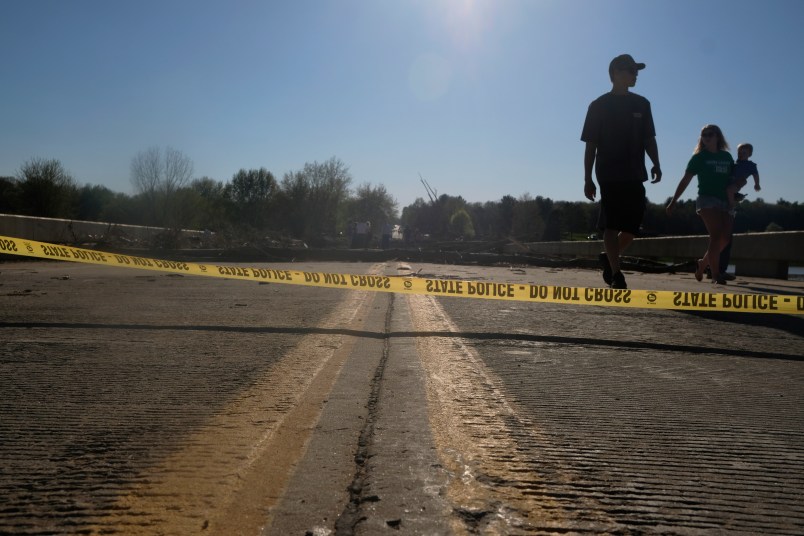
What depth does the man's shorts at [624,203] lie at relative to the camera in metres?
6.55

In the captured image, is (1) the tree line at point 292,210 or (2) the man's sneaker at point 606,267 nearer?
(2) the man's sneaker at point 606,267

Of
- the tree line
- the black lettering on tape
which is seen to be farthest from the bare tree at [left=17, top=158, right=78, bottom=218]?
the black lettering on tape

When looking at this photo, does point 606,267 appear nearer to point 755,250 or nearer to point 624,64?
point 624,64

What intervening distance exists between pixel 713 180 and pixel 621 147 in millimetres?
3321

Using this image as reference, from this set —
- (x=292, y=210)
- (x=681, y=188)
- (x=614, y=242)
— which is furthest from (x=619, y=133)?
(x=292, y=210)

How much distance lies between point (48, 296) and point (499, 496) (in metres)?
6.38

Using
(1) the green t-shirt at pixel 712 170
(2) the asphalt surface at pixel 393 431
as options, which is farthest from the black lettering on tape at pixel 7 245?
(1) the green t-shirt at pixel 712 170

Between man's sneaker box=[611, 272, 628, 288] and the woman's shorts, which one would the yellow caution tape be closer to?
man's sneaker box=[611, 272, 628, 288]

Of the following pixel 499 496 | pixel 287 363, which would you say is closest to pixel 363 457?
pixel 499 496

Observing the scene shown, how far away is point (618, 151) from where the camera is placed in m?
6.46

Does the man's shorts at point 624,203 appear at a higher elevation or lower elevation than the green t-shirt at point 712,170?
lower

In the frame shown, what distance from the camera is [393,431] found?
2266 mm

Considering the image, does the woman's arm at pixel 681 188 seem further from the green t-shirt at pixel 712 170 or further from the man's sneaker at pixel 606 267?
the man's sneaker at pixel 606 267

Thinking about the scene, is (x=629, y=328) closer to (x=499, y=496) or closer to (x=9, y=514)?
(x=499, y=496)
